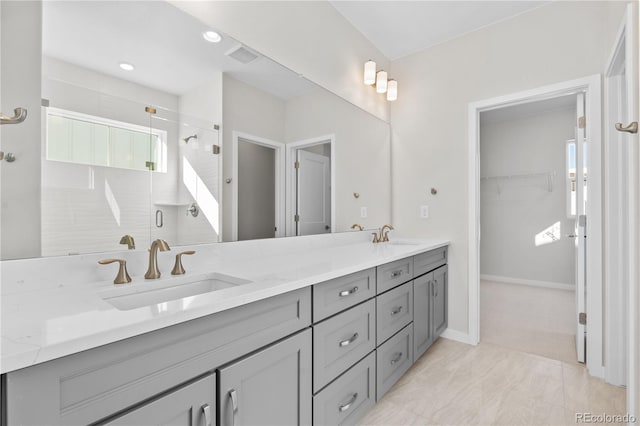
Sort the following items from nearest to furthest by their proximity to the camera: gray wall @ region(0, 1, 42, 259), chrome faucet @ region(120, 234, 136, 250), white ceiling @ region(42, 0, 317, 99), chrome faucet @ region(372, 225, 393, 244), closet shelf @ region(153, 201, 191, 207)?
gray wall @ region(0, 1, 42, 259) → white ceiling @ region(42, 0, 317, 99) → chrome faucet @ region(120, 234, 136, 250) → closet shelf @ region(153, 201, 191, 207) → chrome faucet @ region(372, 225, 393, 244)

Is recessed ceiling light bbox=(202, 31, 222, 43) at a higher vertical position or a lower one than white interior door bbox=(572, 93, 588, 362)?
higher

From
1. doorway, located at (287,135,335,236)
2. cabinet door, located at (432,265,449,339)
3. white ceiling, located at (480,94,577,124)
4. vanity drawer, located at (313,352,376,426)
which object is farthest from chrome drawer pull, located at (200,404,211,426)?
white ceiling, located at (480,94,577,124)

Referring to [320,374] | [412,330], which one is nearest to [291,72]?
[320,374]

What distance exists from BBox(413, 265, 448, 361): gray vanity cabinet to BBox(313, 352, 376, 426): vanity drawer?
613 millimetres

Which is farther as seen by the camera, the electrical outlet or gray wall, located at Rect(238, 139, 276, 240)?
the electrical outlet

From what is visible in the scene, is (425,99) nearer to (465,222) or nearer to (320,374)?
(465,222)

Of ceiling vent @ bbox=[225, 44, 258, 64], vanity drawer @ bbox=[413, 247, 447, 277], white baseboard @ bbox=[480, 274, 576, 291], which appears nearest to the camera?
ceiling vent @ bbox=[225, 44, 258, 64]

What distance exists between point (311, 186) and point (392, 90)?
1.44 metres

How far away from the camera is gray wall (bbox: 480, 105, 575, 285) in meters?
4.23

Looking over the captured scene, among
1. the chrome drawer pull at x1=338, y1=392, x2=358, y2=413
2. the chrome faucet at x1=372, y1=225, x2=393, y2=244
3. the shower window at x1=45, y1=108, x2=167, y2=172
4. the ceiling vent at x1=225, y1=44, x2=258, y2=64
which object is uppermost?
the ceiling vent at x1=225, y1=44, x2=258, y2=64

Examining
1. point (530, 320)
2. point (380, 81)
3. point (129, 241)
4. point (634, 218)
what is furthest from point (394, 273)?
point (530, 320)

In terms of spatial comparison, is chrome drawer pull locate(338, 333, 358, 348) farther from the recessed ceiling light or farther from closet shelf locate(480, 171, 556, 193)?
closet shelf locate(480, 171, 556, 193)

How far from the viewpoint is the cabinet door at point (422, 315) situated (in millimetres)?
2016

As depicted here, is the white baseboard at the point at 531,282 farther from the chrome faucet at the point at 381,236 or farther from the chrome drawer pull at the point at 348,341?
the chrome drawer pull at the point at 348,341
